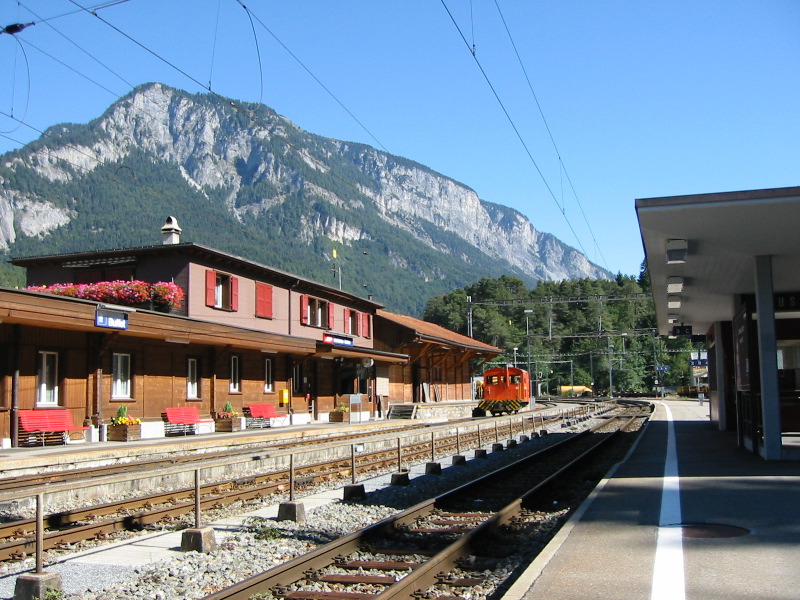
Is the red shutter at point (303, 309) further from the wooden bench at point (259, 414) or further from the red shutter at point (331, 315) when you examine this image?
the wooden bench at point (259, 414)

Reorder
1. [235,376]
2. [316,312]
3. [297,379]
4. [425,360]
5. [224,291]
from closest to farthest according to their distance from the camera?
[235,376] → [224,291] → [297,379] → [316,312] → [425,360]

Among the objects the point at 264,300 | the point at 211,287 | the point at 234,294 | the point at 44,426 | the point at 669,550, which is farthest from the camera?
the point at 264,300

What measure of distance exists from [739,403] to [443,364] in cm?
3301

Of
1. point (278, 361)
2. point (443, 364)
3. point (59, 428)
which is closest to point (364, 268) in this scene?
point (443, 364)

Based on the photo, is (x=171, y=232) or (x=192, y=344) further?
(x=171, y=232)

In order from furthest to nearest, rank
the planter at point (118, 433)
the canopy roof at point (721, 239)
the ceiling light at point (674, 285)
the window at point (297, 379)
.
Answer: the window at point (297, 379)
the planter at point (118, 433)
the ceiling light at point (674, 285)
the canopy roof at point (721, 239)

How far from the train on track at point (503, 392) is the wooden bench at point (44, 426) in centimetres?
2704

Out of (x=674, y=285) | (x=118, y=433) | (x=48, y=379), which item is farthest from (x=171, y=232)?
(x=674, y=285)

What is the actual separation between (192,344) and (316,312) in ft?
34.3

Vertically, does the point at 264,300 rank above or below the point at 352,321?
above

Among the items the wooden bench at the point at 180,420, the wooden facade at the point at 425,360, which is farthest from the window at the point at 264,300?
the wooden facade at the point at 425,360

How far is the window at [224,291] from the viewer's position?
27.8 m

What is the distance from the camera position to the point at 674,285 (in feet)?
56.9

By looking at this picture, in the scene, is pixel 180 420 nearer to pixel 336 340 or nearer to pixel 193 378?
pixel 193 378
